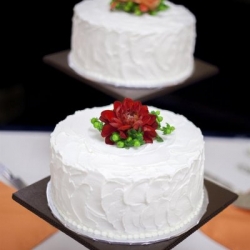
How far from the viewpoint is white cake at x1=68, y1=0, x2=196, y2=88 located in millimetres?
1917

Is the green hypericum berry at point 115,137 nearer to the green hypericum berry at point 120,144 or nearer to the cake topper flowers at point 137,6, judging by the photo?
the green hypericum berry at point 120,144

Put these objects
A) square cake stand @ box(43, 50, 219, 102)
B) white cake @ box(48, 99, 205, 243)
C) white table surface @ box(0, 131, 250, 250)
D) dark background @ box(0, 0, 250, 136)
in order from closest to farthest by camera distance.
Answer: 1. white cake @ box(48, 99, 205, 243)
2. square cake stand @ box(43, 50, 219, 102)
3. white table surface @ box(0, 131, 250, 250)
4. dark background @ box(0, 0, 250, 136)

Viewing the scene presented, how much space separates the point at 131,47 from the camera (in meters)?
1.92

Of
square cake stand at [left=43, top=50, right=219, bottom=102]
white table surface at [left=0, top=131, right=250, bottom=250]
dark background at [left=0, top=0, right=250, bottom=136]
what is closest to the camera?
square cake stand at [left=43, top=50, right=219, bottom=102]

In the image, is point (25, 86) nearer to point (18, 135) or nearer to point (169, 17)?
point (18, 135)

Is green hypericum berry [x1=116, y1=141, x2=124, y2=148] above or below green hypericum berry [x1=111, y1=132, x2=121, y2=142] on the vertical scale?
below

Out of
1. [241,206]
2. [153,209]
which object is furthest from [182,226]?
[241,206]

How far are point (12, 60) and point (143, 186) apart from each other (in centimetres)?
190

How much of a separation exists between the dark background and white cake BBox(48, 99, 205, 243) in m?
1.46

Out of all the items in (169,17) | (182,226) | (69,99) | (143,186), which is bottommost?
(69,99)

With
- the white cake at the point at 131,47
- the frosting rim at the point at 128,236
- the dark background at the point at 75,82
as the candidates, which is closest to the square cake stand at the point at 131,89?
the white cake at the point at 131,47

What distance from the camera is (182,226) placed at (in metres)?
1.47

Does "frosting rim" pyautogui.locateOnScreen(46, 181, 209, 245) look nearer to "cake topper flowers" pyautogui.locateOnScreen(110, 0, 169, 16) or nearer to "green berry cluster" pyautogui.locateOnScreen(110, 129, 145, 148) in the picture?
"green berry cluster" pyautogui.locateOnScreen(110, 129, 145, 148)

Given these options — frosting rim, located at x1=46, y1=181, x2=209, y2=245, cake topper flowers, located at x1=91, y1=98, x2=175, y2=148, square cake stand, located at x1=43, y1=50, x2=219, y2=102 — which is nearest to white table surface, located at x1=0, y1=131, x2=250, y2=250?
square cake stand, located at x1=43, y1=50, x2=219, y2=102
